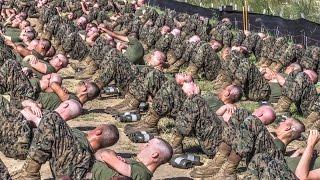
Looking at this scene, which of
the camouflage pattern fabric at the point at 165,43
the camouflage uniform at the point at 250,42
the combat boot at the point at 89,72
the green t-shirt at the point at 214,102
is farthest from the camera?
the camouflage uniform at the point at 250,42

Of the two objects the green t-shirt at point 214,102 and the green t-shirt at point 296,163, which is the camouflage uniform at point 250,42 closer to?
the green t-shirt at point 214,102

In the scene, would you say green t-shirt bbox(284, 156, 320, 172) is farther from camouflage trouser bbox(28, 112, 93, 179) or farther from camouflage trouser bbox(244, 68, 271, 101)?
camouflage trouser bbox(244, 68, 271, 101)

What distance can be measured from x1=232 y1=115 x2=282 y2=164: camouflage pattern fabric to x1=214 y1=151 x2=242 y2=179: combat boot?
31 cm

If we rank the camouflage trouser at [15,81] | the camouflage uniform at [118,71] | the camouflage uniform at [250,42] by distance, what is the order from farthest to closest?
the camouflage uniform at [250,42], the camouflage uniform at [118,71], the camouflage trouser at [15,81]

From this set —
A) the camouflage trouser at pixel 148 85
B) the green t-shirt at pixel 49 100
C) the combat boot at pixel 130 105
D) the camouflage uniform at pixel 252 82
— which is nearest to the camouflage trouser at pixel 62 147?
the green t-shirt at pixel 49 100

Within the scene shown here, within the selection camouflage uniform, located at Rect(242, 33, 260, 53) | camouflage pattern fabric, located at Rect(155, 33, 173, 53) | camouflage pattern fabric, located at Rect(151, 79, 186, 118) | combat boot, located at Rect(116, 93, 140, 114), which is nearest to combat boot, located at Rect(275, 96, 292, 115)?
combat boot, located at Rect(116, 93, 140, 114)

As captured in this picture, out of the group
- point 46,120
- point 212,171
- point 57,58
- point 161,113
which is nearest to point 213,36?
point 57,58

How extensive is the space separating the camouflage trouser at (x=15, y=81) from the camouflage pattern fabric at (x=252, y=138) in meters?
4.56

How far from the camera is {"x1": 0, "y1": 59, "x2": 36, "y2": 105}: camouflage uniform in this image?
12.8m

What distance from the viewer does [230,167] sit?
10430 mm

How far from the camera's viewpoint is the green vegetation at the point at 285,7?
3473cm

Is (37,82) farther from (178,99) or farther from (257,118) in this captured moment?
(257,118)

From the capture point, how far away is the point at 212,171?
10.7 m

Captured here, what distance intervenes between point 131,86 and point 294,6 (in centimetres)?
2332
